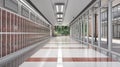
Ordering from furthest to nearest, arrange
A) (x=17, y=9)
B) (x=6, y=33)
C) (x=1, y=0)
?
(x=17, y=9) → (x=6, y=33) → (x=1, y=0)

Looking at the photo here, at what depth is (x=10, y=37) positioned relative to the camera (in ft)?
33.4

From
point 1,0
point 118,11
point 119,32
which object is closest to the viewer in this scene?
point 1,0

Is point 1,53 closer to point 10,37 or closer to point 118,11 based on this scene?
point 10,37

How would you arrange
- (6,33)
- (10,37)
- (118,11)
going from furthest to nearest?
(118,11), (10,37), (6,33)

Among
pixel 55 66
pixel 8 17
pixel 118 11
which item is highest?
pixel 118 11

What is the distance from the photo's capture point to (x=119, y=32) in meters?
41.5

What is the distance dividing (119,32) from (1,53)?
3585 centimetres

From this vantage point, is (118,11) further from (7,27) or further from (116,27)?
(7,27)

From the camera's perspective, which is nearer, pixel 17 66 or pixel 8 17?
pixel 17 66

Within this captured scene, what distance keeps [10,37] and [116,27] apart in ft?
114

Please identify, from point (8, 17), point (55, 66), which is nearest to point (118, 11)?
point (8, 17)

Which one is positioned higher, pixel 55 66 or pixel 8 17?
pixel 8 17

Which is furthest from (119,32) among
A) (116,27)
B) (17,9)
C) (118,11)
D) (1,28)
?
(1,28)

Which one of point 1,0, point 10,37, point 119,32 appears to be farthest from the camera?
point 119,32
